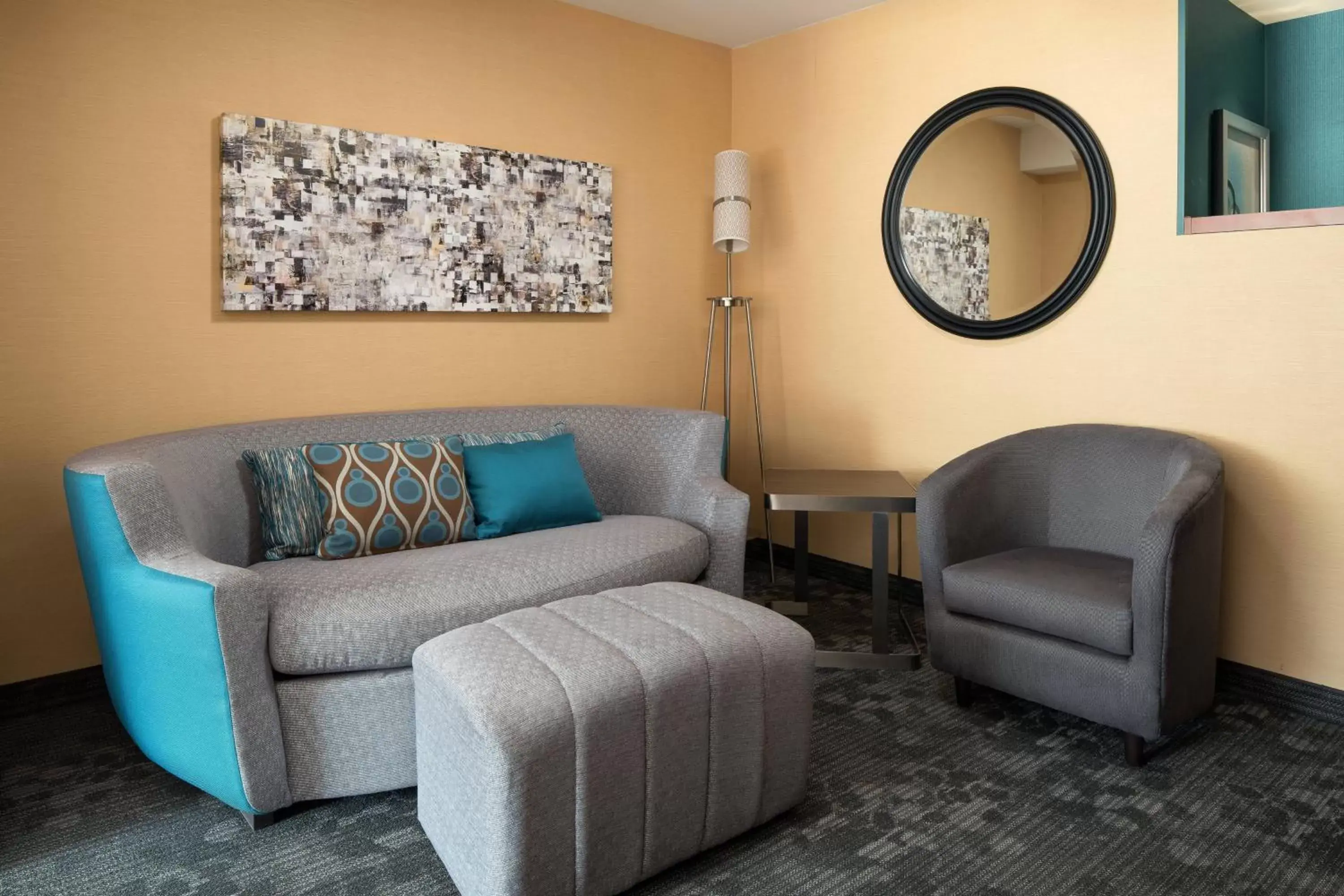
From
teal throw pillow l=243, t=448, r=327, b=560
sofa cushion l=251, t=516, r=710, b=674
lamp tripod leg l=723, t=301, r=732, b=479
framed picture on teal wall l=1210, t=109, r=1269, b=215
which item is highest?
framed picture on teal wall l=1210, t=109, r=1269, b=215

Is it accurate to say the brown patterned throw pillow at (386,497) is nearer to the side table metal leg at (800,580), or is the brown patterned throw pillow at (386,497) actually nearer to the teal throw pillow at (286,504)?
the teal throw pillow at (286,504)

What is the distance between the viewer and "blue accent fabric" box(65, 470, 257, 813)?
2037 mm

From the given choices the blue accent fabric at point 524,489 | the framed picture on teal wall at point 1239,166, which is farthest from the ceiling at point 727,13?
the blue accent fabric at point 524,489

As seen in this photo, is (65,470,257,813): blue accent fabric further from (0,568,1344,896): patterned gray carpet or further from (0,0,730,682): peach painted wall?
(0,0,730,682): peach painted wall

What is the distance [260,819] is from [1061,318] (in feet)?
9.60

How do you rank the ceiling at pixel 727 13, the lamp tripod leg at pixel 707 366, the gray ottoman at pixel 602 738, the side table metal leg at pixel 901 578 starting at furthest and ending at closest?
the lamp tripod leg at pixel 707 366
the ceiling at pixel 727 13
the side table metal leg at pixel 901 578
the gray ottoman at pixel 602 738

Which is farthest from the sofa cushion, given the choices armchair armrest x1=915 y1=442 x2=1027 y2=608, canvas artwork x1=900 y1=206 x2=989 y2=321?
canvas artwork x1=900 y1=206 x2=989 y2=321

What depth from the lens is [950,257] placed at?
3617 mm

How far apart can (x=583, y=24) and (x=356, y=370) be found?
5.89 feet

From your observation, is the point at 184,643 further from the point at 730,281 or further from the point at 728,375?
the point at 730,281

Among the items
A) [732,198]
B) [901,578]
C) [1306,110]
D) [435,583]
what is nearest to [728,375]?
[732,198]

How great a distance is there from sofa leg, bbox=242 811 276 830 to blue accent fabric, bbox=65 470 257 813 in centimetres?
2

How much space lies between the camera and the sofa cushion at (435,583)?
7.18 ft

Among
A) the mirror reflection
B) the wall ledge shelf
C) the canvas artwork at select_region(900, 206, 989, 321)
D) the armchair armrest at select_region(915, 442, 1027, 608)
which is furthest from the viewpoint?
the canvas artwork at select_region(900, 206, 989, 321)
